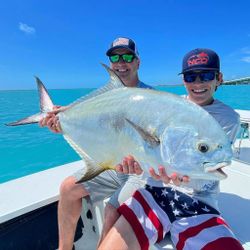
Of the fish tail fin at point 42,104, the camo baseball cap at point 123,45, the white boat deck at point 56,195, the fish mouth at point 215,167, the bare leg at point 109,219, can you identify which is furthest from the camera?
the camo baseball cap at point 123,45

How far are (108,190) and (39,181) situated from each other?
2.44 feet

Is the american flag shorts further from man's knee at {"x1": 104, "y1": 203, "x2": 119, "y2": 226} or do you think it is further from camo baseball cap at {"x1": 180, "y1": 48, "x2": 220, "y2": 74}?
camo baseball cap at {"x1": 180, "y1": 48, "x2": 220, "y2": 74}

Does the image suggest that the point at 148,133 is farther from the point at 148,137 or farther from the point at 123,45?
the point at 123,45

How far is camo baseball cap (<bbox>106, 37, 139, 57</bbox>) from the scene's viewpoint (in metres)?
2.27

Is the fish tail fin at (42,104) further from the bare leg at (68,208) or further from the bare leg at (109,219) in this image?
the bare leg at (109,219)

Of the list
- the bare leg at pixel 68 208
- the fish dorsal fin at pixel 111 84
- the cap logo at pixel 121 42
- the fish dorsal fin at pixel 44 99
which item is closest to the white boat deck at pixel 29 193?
the bare leg at pixel 68 208

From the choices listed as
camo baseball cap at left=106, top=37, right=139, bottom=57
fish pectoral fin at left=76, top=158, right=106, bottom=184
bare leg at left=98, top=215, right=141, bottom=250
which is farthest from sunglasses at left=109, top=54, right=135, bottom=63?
bare leg at left=98, top=215, right=141, bottom=250

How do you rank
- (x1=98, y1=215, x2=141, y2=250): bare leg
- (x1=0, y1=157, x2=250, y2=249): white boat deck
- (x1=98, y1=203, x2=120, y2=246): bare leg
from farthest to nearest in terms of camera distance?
(x1=0, y1=157, x2=250, y2=249): white boat deck, (x1=98, y1=203, x2=120, y2=246): bare leg, (x1=98, y1=215, x2=141, y2=250): bare leg

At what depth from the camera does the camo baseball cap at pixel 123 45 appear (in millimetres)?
2268

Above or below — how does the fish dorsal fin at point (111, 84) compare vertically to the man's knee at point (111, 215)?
above

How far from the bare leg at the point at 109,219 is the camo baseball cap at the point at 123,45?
1.33 metres

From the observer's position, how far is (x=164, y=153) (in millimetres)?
1098

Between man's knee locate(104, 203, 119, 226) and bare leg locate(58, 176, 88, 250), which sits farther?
bare leg locate(58, 176, 88, 250)

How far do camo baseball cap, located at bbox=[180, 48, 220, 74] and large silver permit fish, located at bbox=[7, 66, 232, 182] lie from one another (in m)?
0.58
